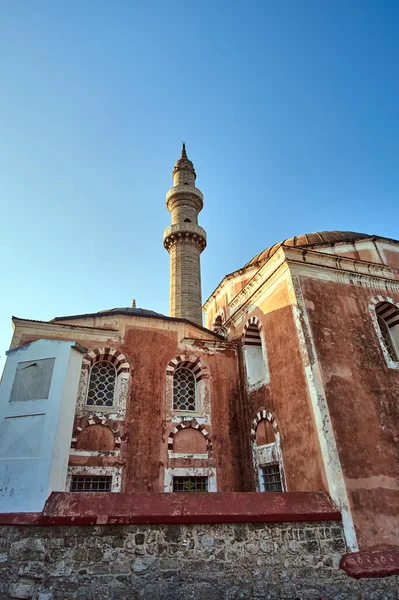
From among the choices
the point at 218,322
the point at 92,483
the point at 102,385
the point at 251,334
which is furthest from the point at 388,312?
the point at 92,483

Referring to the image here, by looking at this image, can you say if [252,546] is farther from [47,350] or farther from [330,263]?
[330,263]

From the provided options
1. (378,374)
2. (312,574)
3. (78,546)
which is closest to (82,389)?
(78,546)

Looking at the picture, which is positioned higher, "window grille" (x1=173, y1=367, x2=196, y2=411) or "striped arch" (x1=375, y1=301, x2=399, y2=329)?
"striped arch" (x1=375, y1=301, x2=399, y2=329)

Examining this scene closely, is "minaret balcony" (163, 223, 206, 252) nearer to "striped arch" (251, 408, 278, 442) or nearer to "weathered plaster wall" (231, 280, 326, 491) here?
"weathered plaster wall" (231, 280, 326, 491)

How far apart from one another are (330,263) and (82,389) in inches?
260

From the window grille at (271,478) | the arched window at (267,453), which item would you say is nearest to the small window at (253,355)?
the arched window at (267,453)

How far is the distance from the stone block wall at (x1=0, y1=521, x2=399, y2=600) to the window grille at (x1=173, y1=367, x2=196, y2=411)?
14.3 ft

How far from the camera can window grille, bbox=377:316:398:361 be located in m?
8.52

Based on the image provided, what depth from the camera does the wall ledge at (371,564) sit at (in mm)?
5512

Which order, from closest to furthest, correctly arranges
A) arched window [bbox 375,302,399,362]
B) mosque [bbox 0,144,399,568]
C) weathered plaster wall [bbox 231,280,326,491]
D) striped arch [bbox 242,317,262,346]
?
mosque [bbox 0,144,399,568] < weathered plaster wall [bbox 231,280,326,491] < arched window [bbox 375,302,399,362] < striped arch [bbox 242,317,262,346]

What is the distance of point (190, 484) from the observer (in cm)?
843

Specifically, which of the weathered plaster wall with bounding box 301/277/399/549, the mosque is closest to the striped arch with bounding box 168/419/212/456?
the mosque

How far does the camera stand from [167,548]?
509 cm

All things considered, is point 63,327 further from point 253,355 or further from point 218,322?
point 218,322
